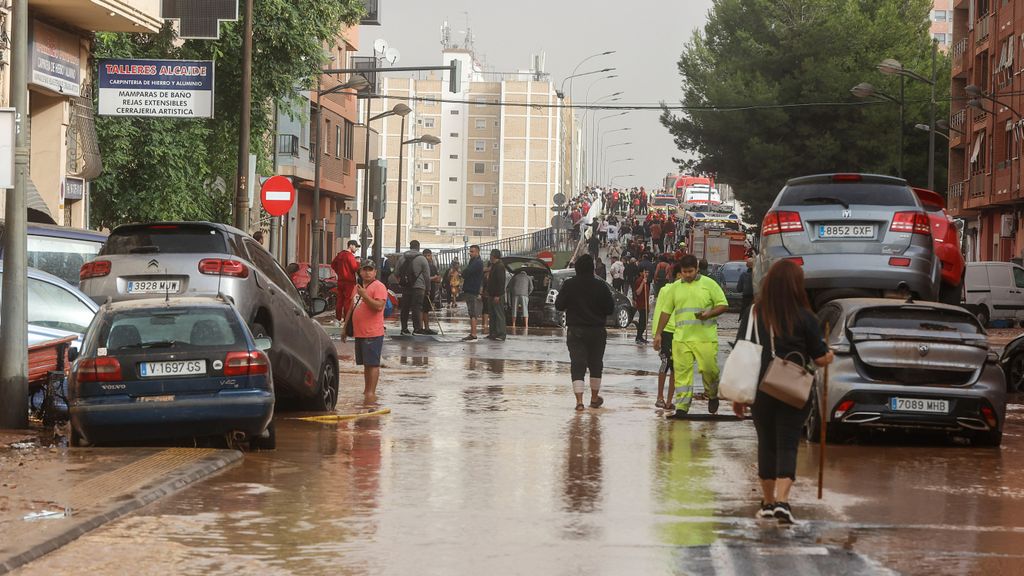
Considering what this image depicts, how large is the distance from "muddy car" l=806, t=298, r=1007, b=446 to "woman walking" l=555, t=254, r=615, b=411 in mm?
3770

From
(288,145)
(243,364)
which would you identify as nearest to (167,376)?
(243,364)

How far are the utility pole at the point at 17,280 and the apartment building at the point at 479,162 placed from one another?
15213 cm

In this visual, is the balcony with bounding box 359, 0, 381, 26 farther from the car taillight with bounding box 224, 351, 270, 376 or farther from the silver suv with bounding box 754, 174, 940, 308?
the car taillight with bounding box 224, 351, 270, 376

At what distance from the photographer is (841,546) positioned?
9.13 metres

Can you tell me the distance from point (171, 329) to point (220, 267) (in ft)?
9.06

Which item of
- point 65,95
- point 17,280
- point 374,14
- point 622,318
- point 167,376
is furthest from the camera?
point 374,14

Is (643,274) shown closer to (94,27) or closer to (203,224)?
(94,27)

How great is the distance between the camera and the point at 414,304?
32.6 m

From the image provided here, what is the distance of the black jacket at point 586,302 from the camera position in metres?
18.2

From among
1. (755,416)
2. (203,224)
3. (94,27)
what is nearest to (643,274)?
(94,27)

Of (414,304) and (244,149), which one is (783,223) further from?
(414,304)

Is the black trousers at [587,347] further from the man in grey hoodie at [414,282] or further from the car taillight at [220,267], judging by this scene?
the man in grey hoodie at [414,282]

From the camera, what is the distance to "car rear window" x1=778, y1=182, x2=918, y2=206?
60.3ft

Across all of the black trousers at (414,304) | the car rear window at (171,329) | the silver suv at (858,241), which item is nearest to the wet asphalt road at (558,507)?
the car rear window at (171,329)
